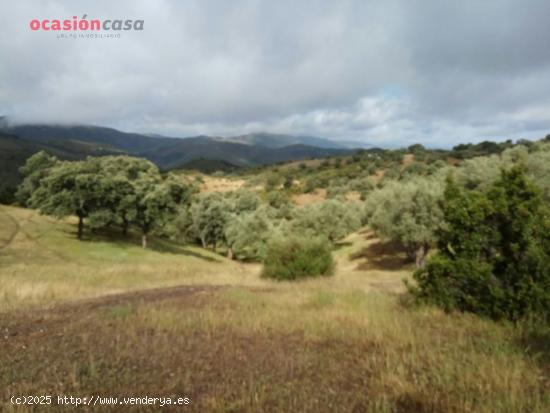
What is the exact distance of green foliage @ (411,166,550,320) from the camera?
25.5 feet

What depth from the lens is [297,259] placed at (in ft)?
64.7

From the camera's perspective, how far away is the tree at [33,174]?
56781mm

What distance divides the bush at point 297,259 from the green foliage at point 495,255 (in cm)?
1051

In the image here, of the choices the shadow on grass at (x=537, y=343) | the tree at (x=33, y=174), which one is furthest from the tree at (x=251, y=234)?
the shadow on grass at (x=537, y=343)

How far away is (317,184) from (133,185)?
6447cm

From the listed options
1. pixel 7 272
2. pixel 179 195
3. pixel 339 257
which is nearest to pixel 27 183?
pixel 179 195

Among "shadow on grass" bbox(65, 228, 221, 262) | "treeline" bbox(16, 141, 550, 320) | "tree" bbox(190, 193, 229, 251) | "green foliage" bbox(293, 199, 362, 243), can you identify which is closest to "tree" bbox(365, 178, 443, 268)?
"treeline" bbox(16, 141, 550, 320)

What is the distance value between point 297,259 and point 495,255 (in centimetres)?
1174

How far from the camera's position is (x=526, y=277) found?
25.8ft

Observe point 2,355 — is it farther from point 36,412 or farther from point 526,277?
point 526,277

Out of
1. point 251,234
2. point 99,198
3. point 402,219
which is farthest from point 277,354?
point 251,234

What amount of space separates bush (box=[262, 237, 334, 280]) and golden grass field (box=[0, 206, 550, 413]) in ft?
27.3

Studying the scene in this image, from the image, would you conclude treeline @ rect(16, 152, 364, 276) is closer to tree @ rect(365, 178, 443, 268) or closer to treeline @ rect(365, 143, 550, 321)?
tree @ rect(365, 178, 443, 268)

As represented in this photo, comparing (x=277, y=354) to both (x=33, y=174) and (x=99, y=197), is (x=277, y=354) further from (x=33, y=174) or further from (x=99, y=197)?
(x=33, y=174)
